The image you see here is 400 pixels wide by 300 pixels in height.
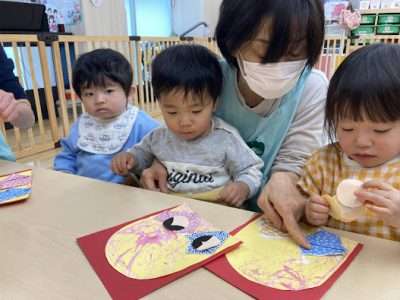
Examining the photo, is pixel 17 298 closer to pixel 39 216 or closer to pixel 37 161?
pixel 39 216

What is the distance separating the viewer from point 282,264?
463 mm

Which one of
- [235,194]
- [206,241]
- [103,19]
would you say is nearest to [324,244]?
[206,241]

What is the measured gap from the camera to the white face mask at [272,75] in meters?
0.78

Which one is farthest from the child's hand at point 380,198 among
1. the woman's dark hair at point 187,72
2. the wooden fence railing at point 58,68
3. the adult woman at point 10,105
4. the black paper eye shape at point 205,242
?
the wooden fence railing at point 58,68

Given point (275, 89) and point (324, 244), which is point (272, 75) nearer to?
point (275, 89)

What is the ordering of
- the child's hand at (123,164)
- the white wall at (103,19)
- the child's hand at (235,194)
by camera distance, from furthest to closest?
the white wall at (103,19)
the child's hand at (123,164)
the child's hand at (235,194)

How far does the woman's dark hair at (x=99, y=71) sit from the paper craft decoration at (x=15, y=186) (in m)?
0.42

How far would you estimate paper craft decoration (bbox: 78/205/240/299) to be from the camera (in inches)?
17.2

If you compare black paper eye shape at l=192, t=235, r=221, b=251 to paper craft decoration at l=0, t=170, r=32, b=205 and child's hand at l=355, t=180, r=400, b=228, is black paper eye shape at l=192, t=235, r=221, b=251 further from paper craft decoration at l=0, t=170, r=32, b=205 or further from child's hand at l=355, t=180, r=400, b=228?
paper craft decoration at l=0, t=170, r=32, b=205

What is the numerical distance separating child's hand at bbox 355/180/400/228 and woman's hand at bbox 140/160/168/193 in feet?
1.62

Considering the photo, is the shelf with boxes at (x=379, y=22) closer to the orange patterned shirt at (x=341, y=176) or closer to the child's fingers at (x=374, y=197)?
the orange patterned shirt at (x=341, y=176)

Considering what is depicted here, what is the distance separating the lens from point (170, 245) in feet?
1.68

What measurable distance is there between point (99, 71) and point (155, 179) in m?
0.49

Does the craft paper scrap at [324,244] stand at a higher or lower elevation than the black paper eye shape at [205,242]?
lower
